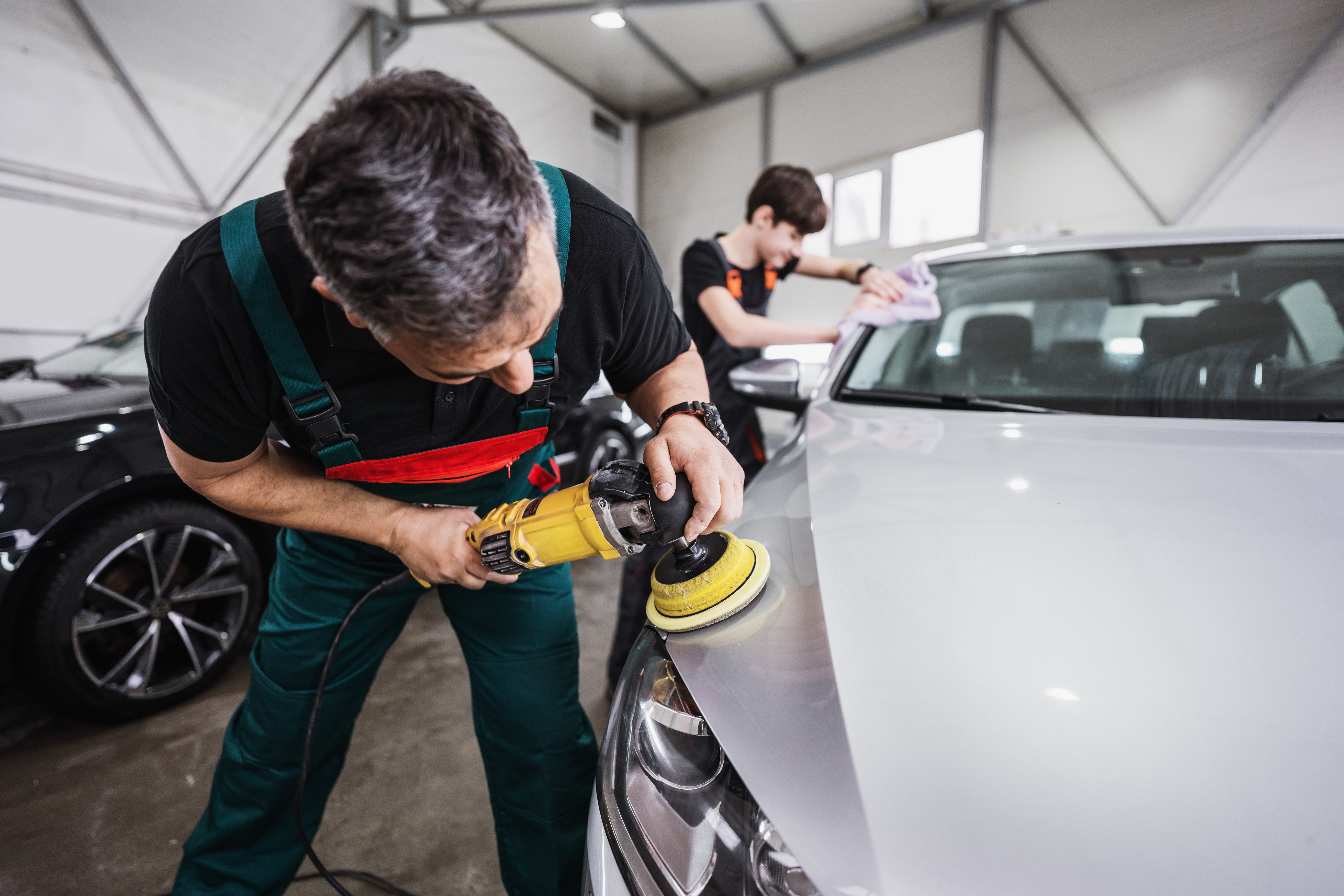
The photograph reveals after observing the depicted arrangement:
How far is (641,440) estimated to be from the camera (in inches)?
158

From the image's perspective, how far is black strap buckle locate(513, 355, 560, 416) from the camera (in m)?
0.85

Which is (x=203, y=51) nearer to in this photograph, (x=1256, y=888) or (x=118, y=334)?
(x=118, y=334)

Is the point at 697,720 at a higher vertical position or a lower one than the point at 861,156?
lower

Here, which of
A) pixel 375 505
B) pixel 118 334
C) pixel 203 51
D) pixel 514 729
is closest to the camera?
pixel 375 505

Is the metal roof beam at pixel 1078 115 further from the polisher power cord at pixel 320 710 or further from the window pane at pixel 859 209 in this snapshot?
the polisher power cord at pixel 320 710

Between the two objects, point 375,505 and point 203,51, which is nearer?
point 375,505

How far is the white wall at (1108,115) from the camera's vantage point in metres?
4.91

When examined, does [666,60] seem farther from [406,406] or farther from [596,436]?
[406,406]

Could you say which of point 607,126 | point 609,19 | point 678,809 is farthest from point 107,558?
point 607,126

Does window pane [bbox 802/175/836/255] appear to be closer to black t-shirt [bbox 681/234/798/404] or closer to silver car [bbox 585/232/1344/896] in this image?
black t-shirt [bbox 681/234/798/404]

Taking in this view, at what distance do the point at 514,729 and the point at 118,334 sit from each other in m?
2.60

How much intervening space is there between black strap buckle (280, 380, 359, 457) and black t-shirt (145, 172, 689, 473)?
0.03 meters

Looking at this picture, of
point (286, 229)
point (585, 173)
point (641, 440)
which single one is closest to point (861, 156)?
point (585, 173)

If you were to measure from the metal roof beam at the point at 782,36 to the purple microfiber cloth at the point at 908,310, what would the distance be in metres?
5.96
